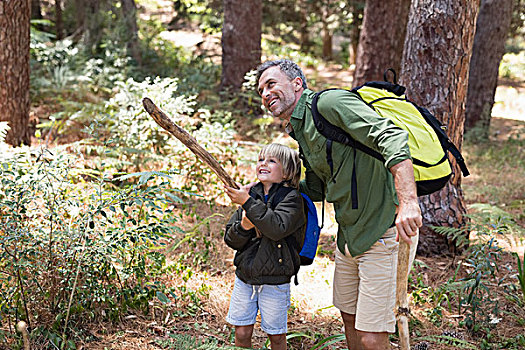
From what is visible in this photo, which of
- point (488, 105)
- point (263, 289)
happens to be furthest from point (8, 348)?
point (488, 105)

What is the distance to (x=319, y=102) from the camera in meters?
2.88

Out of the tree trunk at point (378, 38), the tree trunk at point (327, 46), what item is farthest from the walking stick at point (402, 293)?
the tree trunk at point (327, 46)

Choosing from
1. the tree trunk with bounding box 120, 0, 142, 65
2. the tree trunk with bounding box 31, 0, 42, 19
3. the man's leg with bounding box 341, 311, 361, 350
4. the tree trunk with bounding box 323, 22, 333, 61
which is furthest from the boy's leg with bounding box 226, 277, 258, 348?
the tree trunk with bounding box 323, 22, 333, 61

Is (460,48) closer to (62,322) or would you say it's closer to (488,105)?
(62,322)

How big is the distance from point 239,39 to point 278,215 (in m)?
8.15

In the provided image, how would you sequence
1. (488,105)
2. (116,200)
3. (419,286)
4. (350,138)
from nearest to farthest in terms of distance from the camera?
(350,138), (116,200), (419,286), (488,105)

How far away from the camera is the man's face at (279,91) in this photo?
10.2 ft

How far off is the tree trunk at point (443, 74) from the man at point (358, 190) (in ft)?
8.66

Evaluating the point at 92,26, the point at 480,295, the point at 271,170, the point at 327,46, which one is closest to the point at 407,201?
the point at 271,170

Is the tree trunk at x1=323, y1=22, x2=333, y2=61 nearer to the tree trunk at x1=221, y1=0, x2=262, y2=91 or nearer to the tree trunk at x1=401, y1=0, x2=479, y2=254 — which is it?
the tree trunk at x1=221, y1=0, x2=262, y2=91

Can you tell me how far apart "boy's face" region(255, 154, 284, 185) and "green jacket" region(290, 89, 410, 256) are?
0.36 meters

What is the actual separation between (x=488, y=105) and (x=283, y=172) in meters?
10.2

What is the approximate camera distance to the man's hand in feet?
8.13

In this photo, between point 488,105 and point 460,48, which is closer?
point 460,48
